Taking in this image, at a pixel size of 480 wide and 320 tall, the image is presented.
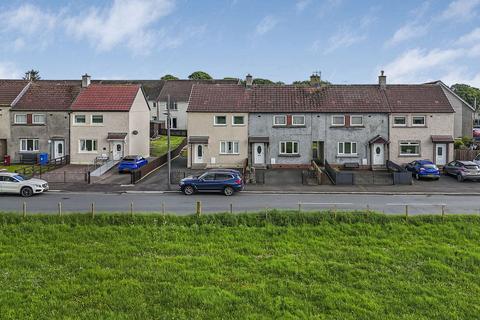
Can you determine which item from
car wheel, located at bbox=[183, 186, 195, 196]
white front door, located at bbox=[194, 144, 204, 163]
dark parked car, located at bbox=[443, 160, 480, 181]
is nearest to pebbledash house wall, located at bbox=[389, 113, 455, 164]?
dark parked car, located at bbox=[443, 160, 480, 181]

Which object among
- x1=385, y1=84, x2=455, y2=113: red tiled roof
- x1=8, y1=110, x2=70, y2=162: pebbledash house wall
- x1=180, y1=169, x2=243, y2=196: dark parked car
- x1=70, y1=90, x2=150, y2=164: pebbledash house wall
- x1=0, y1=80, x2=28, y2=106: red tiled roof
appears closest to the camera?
x1=180, y1=169, x2=243, y2=196: dark parked car

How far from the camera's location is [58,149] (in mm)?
44281

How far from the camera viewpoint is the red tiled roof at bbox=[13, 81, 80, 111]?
44469mm

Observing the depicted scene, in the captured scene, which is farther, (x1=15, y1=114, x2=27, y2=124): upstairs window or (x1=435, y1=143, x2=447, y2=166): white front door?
(x1=15, y1=114, x2=27, y2=124): upstairs window

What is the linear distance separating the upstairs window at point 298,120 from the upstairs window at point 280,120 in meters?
0.86

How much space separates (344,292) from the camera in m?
14.4

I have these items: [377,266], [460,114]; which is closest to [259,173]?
[377,266]

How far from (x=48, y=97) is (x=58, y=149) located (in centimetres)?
584

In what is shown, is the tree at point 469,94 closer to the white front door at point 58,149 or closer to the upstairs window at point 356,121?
the upstairs window at point 356,121

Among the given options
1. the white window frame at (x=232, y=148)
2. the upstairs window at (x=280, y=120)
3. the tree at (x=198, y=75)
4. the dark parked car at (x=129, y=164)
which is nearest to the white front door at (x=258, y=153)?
the white window frame at (x=232, y=148)

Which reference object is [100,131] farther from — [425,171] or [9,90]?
[425,171]

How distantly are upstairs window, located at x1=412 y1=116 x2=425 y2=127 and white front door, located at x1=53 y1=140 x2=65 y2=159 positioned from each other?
1357 inches

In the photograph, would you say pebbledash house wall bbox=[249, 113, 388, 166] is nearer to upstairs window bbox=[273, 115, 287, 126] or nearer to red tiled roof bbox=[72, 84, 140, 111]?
upstairs window bbox=[273, 115, 287, 126]

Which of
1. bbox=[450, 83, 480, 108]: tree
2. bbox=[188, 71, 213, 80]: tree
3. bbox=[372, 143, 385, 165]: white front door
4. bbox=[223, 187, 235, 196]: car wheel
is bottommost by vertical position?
bbox=[223, 187, 235, 196]: car wheel
